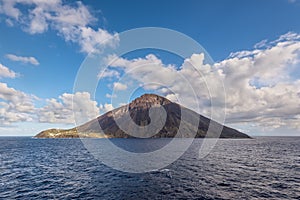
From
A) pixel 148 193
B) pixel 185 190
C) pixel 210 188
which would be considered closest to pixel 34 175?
pixel 148 193

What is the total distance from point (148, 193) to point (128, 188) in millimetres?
7396

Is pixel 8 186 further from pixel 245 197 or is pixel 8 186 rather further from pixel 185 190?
pixel 245 197

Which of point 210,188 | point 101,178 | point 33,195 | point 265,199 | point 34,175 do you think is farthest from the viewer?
point 34,175

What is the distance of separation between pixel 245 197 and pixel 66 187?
49.6 metres

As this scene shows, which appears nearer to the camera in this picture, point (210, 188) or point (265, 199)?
point (265, 199)

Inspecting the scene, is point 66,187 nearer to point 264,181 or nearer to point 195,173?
point 195,173

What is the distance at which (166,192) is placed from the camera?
5388 centimetres

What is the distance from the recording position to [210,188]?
57.3 m

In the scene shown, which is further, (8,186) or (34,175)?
(34,175)

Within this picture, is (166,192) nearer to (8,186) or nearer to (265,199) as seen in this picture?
(265,199)

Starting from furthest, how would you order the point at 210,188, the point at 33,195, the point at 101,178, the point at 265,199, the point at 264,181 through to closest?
the point at 101,178 → the point at 264,181 → the point at 210,188 → the point at 33,195 → the point at 265,199

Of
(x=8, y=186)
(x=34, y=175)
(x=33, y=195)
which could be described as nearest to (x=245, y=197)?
(x=33, y=195)

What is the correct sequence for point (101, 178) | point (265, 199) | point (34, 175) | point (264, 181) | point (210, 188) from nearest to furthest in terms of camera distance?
1. point (265, 199)
2. point (210, 188)
3. point (264, 181)
4. point (101, 178)
5. point (34, 175)

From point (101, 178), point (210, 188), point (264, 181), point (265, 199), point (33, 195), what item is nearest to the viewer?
point (265, 199)
